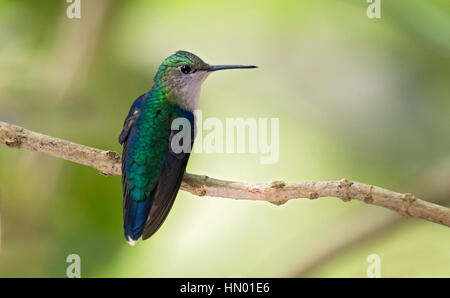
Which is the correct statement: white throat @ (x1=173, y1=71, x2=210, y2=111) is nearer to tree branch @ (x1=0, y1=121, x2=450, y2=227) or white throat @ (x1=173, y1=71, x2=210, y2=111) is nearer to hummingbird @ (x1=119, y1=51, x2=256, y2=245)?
hummingbird @ (x1=119, y1=51, x2=256, y2=245)

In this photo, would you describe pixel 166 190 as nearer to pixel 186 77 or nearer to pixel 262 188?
pixel 262 188

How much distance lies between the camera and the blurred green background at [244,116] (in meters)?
2.59

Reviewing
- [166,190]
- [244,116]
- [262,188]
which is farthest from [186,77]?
[244,116]

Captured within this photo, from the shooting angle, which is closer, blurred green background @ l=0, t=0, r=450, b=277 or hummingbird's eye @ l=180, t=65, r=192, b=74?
hummingbird's eye @ l=180, t=65, r=192, b=74

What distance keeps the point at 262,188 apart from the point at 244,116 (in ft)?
4.19

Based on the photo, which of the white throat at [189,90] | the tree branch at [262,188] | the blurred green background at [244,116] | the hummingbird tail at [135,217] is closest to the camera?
the tree branch at [262,188]

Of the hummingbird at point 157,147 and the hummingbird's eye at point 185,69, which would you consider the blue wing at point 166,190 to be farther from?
the hummingbird's eye at point 185,69

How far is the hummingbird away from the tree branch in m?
0.08

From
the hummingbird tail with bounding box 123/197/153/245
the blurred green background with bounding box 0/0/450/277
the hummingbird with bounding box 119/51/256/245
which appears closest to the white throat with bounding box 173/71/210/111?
the hummingbird with bounding box 119/51/256/245

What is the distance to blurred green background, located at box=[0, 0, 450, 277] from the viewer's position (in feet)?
8.49

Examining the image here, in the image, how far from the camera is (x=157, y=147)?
193 centimetres

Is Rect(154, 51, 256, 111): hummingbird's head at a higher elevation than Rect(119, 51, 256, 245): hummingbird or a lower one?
higher

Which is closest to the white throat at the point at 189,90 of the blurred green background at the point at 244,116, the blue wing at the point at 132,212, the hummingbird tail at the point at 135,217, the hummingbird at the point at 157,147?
the hummingbird at the point at 157,147

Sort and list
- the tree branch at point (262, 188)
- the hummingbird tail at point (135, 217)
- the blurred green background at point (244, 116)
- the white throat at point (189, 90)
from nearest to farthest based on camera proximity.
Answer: the tree branch at point (262, 188), the hummingbird tail at point (135, 217), the white throat at point (189, 90), the blurred green background at point (244, 116)
